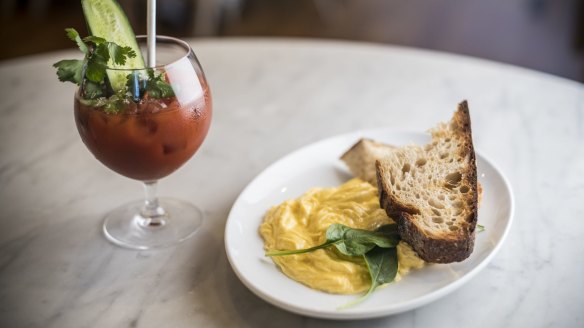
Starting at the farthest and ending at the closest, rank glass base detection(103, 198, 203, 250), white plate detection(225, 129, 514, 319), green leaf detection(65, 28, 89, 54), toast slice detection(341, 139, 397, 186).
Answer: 1. toast slice detection(341, 139, 397, 186)
2. glass base detection(103, 198, 203, 250)
3. green leaf detection(65, 28, 89, 54)
4. white plate detection(225, 129, 514, 319)

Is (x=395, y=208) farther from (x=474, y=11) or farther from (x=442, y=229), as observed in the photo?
(x=474, y=11)

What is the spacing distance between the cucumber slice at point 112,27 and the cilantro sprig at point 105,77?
17 mm

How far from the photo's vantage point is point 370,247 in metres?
1.32

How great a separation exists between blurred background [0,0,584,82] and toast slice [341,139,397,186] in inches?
143

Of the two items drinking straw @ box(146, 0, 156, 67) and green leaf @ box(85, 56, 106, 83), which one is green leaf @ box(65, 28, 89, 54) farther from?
drinking straw @ box(146, 0, 156, 67)

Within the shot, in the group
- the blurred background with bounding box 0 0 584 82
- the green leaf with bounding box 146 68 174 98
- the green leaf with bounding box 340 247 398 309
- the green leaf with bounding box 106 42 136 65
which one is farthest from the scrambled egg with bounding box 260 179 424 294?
the blurred background with bounding box 0 0 584 82

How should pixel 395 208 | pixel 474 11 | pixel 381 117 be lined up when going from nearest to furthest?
1. pixel 395 208
2. pixel 381 117
3. pixel 474 11

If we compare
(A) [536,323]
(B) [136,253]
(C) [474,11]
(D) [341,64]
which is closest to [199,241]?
(B) [136,253]

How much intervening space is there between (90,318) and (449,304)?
2.38ft

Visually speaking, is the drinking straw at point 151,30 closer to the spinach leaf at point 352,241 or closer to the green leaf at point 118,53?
the green leaf at point 118,53

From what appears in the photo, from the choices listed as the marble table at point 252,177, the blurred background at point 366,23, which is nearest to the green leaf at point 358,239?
the marble table at point 252,177

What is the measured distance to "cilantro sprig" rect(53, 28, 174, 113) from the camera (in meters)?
1.35

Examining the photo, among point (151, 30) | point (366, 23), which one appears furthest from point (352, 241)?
point (366, 23)

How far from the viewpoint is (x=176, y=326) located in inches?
50.0
